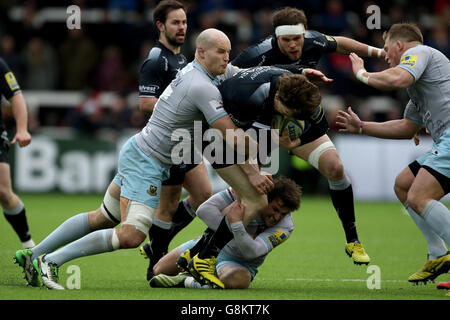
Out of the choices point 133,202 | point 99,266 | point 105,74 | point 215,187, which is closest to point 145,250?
point 99,266

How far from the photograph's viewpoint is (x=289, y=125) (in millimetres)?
6965

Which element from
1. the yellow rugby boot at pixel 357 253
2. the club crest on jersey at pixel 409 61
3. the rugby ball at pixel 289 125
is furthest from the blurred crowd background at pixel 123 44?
the club crest on jersey at pixel 409 61

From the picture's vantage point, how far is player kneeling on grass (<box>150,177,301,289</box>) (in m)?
6.59

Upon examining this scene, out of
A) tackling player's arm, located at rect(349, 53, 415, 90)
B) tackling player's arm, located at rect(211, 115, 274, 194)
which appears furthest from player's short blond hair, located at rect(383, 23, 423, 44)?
tackling player's arm, located at rect(211, 115, 274, 194)

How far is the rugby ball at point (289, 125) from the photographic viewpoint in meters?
6.70

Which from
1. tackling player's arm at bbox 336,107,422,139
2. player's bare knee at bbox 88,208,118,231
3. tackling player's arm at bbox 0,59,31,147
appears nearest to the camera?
player's bare knee at bbox 88,208,118,231

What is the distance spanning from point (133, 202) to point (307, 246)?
14.0 feet

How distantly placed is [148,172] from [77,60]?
38.4 ft

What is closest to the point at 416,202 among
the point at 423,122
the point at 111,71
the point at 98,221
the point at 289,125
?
the point at 423,122

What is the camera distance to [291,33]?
7.75 meters

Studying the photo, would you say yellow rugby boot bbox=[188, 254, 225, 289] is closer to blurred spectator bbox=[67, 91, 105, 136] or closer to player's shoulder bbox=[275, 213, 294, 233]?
player's shoulder bbox=[275, 213, 294, 233]

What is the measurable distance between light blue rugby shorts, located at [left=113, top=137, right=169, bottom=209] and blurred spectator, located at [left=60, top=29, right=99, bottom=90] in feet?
37.2

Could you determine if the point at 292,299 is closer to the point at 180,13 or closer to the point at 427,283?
the point at 427,283

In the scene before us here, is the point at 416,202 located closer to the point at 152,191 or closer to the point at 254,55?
the point at 152,191
